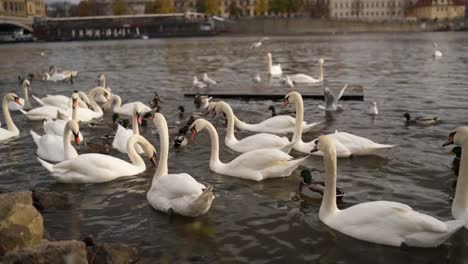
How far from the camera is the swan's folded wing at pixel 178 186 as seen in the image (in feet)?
22.5

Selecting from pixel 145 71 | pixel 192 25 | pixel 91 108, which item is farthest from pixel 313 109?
pixel 192 25

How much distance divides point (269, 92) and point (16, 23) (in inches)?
4345

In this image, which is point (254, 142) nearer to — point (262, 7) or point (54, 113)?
point (54, 113)

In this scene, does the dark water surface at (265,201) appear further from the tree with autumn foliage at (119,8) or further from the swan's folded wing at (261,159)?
the tree with autumn foliage at (119,8)

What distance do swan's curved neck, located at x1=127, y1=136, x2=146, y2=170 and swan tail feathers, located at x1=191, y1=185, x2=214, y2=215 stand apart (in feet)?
7.31

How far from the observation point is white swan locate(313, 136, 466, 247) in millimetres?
5617

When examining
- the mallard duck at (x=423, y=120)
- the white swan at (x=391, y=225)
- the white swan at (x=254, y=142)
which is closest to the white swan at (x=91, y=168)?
the white swan at (x=254, y=142)

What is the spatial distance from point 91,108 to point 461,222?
12.2 metres

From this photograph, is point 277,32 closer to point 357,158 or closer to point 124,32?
point 124,32

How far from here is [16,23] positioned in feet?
378

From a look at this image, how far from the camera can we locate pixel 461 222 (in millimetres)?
5637

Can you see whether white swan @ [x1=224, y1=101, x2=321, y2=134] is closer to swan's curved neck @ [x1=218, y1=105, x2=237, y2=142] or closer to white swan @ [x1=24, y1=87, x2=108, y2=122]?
swan's curved neck @ [x1=218, y1=105, x2=237, y2=142]

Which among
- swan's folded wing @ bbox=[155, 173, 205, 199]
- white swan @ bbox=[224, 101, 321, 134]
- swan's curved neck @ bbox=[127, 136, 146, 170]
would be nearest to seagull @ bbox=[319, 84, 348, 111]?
white swan @ bbox=[224, 101, 321, 134]

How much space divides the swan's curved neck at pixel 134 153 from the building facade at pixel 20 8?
431 ft
